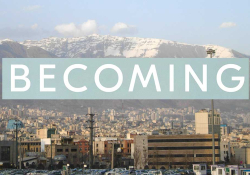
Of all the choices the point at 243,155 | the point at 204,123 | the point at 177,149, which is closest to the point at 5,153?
the point at 177,149

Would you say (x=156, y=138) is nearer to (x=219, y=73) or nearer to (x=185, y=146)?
(x=185, y=146)

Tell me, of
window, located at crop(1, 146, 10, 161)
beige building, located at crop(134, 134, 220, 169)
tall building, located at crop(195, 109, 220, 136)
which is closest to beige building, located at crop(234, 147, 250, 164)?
beige building, located at crop(134, 134, 220, 169)

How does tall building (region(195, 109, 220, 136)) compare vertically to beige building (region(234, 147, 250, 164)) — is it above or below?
above

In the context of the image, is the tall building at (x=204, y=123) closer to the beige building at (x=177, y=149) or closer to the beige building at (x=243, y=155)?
the beige building at (x=243, y=155)

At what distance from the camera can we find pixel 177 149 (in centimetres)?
9938

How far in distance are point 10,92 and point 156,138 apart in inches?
2822

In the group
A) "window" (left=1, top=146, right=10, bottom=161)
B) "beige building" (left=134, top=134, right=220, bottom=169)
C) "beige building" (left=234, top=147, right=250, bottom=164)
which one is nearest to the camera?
"window" (left=1, top=146, right=10, bottom=161)

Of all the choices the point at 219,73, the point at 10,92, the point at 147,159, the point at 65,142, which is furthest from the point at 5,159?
the point at 219,73

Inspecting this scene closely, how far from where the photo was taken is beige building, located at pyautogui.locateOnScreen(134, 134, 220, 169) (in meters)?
96.4

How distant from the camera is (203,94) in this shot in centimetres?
3091

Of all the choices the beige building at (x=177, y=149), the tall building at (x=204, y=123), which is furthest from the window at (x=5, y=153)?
the tall building at (x=204, y=123)

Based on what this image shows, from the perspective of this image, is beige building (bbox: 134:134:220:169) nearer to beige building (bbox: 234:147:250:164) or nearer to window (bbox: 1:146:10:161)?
beige building (bbox: 234:147:250:164)

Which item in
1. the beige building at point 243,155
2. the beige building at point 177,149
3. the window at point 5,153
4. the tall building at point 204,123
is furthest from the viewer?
the tall building at point 204,123

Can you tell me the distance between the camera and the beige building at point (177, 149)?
96.4 m
